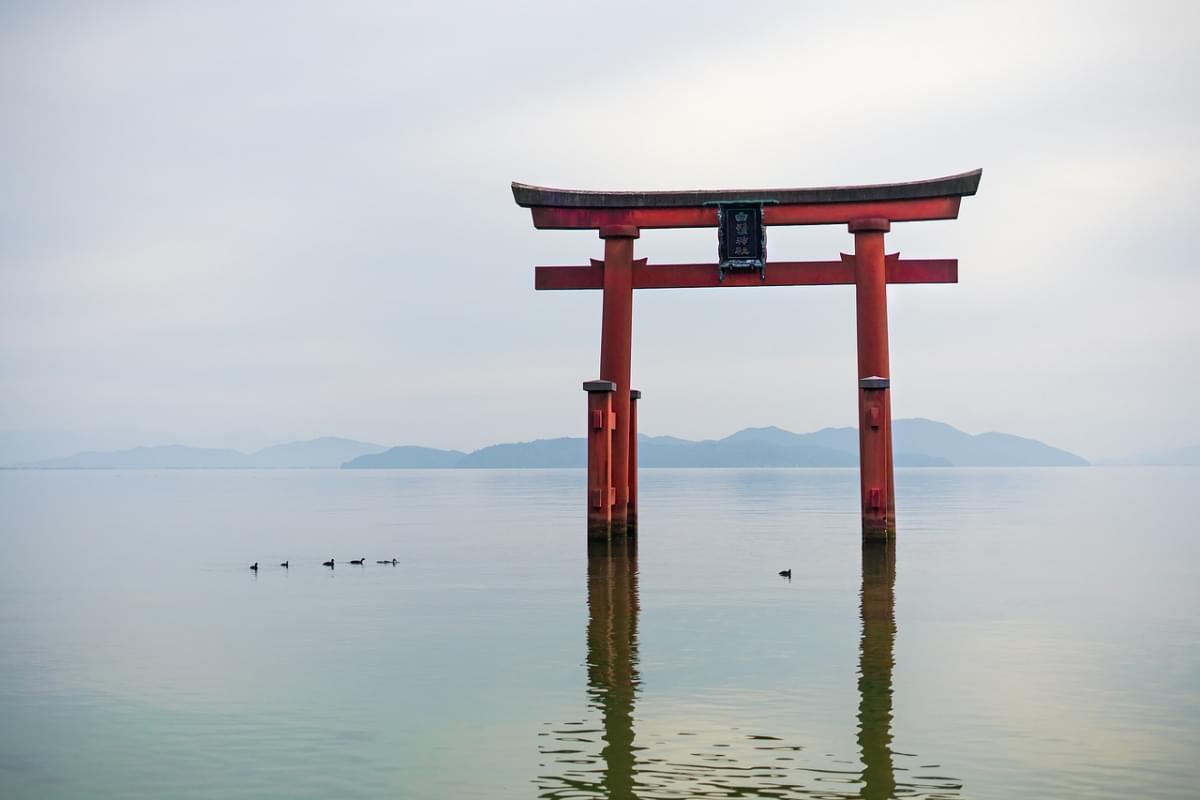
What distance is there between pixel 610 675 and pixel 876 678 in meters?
2.51

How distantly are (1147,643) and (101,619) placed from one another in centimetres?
1311


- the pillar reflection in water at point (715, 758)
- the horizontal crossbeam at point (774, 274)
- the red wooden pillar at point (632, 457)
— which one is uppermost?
the horizontal crossbeam at point (774, 274)

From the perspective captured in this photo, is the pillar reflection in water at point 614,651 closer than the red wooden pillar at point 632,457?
Yes

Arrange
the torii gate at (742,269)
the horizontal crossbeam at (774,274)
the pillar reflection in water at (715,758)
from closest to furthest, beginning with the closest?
the pillar reflection in water at (715,758), the torii gate at (742,269), the horizontal crossbeam at (774,274)

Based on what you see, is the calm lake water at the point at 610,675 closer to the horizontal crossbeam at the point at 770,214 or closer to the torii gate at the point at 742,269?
the torii gate at the point at 742,269

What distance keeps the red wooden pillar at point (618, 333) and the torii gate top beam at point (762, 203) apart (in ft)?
1.20

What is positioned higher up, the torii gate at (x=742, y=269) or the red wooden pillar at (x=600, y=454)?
the torii gate at (x=742, y=269)

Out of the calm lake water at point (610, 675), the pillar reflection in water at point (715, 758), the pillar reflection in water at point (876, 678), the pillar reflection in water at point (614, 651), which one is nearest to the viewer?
the pillar reflection in water at point (715, 758)

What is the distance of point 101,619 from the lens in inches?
650

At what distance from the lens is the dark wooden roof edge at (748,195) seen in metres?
21.6

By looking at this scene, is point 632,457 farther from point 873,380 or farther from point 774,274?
point 873,380

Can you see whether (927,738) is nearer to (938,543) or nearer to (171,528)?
(938,543)

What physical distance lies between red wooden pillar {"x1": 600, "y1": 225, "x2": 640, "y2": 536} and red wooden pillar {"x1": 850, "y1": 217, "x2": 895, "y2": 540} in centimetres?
406

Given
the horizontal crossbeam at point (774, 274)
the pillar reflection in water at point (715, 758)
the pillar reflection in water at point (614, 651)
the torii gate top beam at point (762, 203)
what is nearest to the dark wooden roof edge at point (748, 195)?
the torii gate top beam at point (762, 203)
